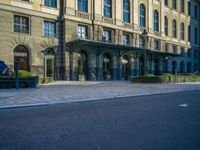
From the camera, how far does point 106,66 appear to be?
33.2m

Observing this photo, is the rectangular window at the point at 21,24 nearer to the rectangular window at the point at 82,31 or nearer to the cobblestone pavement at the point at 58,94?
the rectangular window at the point at 82,31

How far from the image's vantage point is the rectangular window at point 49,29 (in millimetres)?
27203

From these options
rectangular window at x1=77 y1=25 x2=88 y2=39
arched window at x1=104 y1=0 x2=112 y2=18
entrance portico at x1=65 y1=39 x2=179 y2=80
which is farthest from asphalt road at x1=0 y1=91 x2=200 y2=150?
arched window at x1=104 y1=0 x2=112 y2=18

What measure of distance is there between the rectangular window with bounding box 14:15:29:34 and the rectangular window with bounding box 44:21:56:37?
2.31m

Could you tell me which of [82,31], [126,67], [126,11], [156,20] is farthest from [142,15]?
[82,31]

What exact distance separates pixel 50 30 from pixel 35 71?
17.7ft

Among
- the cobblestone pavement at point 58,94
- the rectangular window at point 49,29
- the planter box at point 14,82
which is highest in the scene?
the rectangular window at point 49,29

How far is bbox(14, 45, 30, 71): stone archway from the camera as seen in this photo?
2494cm

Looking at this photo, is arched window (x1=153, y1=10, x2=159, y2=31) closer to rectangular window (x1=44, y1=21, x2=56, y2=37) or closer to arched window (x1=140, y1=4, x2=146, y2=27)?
arched window (x1=140, y1=4, x2=146, y2=27)

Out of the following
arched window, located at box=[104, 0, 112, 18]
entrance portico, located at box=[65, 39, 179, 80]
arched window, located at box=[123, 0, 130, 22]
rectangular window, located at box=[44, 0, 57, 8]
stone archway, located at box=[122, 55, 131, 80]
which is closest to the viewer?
rectangular window, located at box=[44, 0, 57, 8]

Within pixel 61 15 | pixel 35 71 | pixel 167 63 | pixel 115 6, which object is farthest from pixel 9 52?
pixel 167 63

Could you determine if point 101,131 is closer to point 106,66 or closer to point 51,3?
point 51,3

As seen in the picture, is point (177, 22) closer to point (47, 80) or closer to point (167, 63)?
point (167, 63)

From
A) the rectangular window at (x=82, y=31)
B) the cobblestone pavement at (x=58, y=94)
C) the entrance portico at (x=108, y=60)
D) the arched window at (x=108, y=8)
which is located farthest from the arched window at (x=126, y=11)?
the cobblestone pavement at (x=58, y=94)
